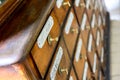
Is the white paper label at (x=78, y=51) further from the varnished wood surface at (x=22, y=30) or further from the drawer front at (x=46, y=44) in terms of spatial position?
the varnished wood surface at (x=22, y=30)

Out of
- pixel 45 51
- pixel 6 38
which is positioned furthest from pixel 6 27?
pixel 45 51

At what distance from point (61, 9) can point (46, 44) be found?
305 mm

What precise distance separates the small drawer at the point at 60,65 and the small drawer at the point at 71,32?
0.07m

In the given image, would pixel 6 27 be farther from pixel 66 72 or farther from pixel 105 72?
pixel 105 72

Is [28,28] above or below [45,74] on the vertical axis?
above

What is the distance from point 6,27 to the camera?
0.79 metres

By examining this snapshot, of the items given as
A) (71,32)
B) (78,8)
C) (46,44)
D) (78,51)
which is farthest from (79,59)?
(46,44)

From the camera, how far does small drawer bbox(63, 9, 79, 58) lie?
1149mm

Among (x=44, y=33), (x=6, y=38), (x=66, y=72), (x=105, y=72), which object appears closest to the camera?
(x=6, y=38)

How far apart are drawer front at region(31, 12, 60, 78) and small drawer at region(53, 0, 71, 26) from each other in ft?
0.18

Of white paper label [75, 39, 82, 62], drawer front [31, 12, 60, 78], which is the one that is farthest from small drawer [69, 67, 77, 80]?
drawer front [31, 12, 60, 78]

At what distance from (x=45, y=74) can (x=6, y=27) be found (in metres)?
0.21

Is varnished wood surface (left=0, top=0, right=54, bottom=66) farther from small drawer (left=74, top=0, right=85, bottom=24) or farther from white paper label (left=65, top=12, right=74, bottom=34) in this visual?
small drawer (left=74, top=0, right=85, bottom=24)

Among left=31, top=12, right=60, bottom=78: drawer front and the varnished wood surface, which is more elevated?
the varnished wood surface
